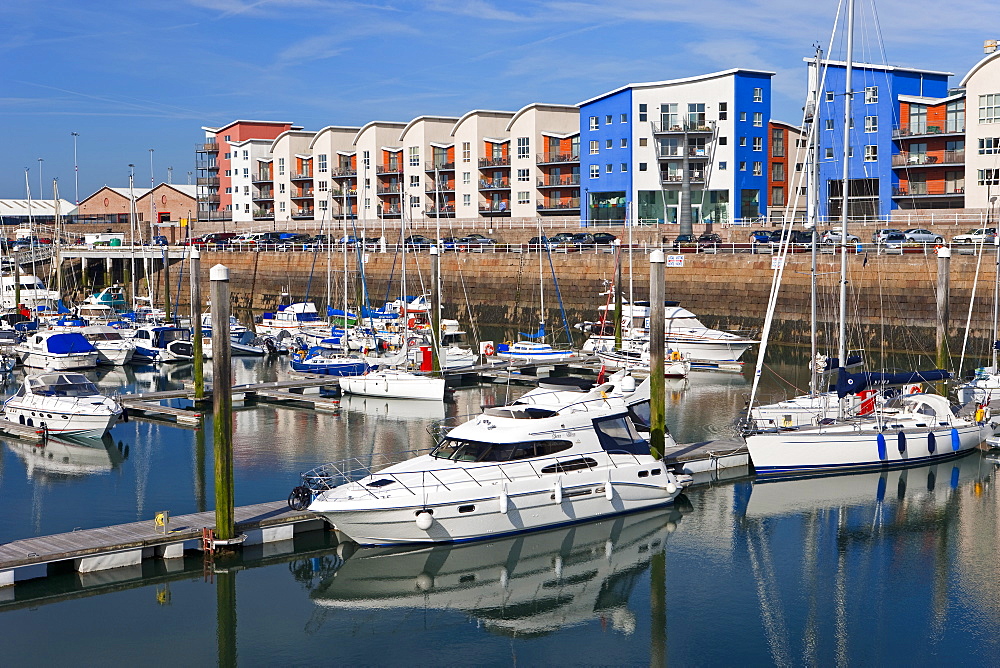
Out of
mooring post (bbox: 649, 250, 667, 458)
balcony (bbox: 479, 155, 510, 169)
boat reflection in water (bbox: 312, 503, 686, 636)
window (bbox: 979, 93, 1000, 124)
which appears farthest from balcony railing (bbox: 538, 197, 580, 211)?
boat reflection in water (bbox: 312, 503, 686, 636)

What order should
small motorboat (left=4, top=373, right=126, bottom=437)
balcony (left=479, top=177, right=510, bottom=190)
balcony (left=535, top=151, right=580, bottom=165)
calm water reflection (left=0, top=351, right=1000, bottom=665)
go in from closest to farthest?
calm water reflection (left=0, top=351, right=1000, bottom=665), small motorboat (left=4, top=373, right=126, bottom=437), balcony (left=535, top=151, right=580, bottom=165), balcony (left=479, top=177, right=510, bottom=190)

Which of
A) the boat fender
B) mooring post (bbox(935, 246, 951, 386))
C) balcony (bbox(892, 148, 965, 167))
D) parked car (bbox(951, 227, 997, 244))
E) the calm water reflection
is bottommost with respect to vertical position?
the calm water reflection

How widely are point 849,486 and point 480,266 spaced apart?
42.9m

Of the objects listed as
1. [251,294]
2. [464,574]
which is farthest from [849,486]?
[251,294]

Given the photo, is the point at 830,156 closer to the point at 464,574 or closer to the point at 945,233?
the point at 945,233

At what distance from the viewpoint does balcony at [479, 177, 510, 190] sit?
8519cm

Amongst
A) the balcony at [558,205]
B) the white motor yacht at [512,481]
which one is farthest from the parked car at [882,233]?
the white motor yacht at [512,481]

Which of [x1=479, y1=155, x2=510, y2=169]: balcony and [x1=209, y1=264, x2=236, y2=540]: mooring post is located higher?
[x1=479, y1=155, x2=510, y2=169]: balcony

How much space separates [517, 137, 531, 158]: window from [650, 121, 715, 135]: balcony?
12781 mm

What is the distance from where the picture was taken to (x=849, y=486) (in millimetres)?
25469

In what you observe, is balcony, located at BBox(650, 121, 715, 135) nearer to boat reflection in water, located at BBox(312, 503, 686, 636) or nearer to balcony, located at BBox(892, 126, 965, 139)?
balcony, located at BBox(892, 126, 965, 139)

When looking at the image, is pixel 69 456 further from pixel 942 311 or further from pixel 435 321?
pixel 942 311

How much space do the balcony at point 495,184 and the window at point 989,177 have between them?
34725 millimetres

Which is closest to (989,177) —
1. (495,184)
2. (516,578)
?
(495,184)
